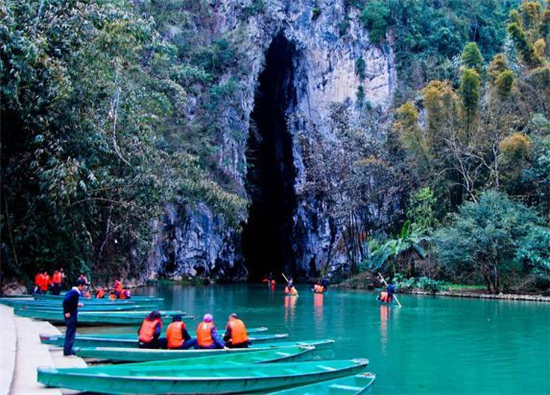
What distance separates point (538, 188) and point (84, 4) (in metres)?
21.3

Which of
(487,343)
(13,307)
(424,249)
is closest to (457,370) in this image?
(487,343)

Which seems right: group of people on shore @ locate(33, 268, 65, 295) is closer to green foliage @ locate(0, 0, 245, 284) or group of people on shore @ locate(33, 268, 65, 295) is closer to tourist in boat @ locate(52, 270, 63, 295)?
tourist in boat @ locate(52, 270, 63, 295)

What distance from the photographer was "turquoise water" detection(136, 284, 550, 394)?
8.55m

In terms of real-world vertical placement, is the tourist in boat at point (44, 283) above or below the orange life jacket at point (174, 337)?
above

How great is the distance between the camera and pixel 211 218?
121 ft

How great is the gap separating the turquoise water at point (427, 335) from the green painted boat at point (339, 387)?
76 centimetres

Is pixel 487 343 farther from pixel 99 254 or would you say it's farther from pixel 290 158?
pixel 290 158

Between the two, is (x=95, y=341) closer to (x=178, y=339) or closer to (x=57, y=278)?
(x=178, y=339)

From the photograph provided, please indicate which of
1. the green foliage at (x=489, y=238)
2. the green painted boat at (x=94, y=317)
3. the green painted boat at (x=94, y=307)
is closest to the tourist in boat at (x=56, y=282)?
the green painted boat at (x=94, y=307)

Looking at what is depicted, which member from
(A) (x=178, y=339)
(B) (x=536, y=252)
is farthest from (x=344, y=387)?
(B) (x=536, y=252)

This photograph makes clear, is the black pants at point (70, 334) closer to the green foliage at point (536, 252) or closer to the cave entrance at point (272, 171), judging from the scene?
the green foliage at point (536, 252)

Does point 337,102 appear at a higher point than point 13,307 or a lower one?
higher

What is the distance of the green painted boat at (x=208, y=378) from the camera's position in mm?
5770

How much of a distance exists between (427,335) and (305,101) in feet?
91.7
